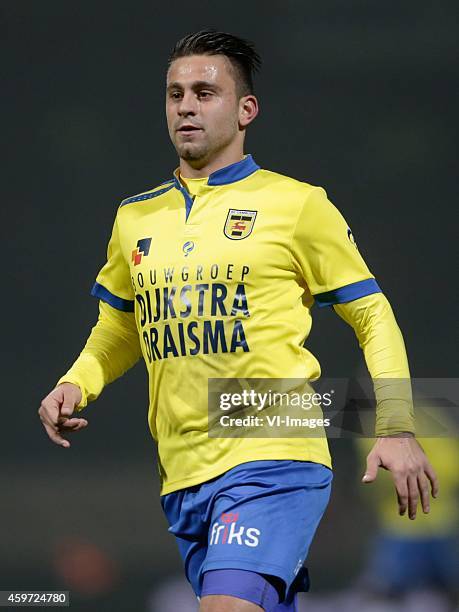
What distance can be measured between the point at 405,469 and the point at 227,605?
542 mm

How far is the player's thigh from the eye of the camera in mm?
3182

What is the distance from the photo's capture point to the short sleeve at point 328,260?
357cm

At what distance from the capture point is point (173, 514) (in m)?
3.61

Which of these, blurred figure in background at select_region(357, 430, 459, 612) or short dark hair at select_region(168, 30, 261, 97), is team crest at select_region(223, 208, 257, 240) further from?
blurred figure in background at select_region(357, 430, 459, 612)

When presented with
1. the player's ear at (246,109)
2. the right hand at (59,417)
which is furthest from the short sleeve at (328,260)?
the right hand at (59,417)

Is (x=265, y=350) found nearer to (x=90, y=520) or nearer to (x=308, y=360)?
(x=308, y=360)

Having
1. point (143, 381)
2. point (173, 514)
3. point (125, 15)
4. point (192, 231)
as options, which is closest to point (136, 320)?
point (192, 231)

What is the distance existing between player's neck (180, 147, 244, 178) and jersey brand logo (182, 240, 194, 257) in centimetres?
23

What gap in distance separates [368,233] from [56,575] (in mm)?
1954

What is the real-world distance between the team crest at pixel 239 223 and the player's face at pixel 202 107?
8.1 inches

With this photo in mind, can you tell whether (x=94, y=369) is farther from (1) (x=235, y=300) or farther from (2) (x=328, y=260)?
(2) (x=328, y=260)

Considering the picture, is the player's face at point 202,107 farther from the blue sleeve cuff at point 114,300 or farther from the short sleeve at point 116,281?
the blue sleeve cuff at point 114,300

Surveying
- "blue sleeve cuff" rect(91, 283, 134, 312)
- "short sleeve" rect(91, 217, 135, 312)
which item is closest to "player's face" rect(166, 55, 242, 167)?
"short sleeve" rect(91, 217, 135, 312)

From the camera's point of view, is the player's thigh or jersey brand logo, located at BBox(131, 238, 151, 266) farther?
jersey brand logo, located at BBox(131, 238, 151, 266)
